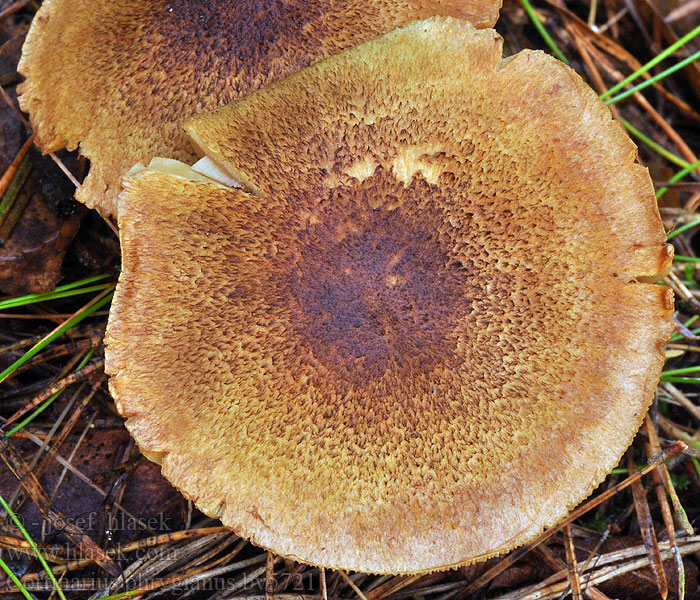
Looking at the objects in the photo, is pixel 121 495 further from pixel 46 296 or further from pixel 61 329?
pixel 46 296

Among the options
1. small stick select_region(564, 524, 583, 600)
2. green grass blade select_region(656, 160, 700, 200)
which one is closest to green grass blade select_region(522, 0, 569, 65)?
green grass blade select_region(656, 160, 700, 200)

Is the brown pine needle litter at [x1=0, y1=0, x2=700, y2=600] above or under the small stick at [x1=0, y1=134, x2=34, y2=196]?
under

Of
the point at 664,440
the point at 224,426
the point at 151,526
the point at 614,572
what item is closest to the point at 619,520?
the point at 614,572

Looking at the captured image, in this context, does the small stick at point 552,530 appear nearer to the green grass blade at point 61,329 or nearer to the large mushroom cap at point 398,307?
the large mushroom cap at point 398,307

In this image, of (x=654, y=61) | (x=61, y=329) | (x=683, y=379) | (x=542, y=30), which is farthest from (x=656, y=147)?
(x=61, y=329)

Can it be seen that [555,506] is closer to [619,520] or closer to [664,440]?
[619,520]

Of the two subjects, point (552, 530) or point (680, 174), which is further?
point (680, 174)

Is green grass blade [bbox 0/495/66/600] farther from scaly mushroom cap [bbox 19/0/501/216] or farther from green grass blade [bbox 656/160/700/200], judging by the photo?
green grass blade [bbox 656/160/700/200]
